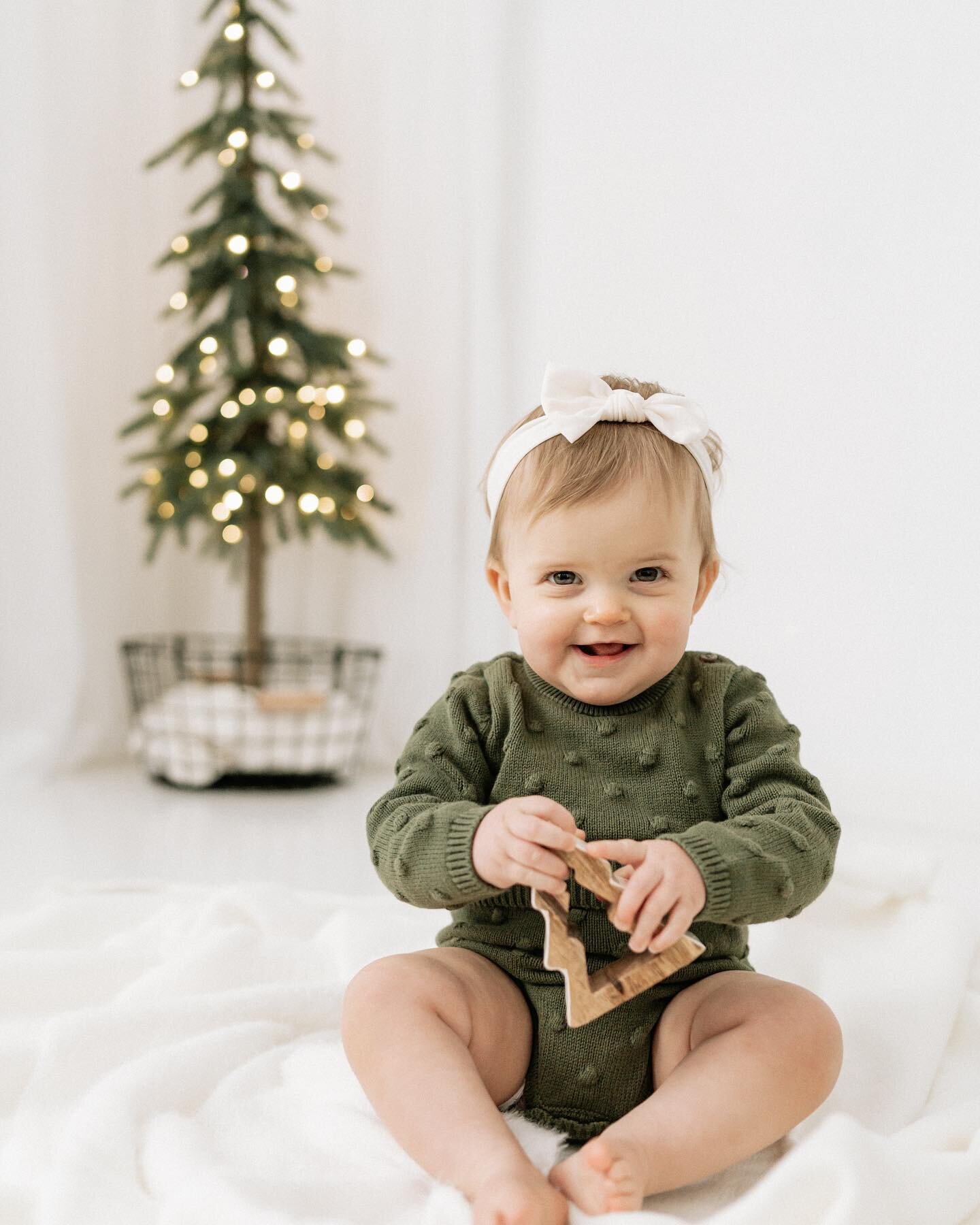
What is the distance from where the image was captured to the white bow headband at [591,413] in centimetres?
86

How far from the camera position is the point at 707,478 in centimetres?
92

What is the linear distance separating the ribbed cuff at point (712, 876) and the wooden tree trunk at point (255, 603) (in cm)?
165

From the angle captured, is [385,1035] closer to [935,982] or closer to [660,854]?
[660,854]

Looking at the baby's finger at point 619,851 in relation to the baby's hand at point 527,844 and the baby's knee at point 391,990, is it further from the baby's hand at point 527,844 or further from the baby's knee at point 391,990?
the baby's knee at point 391,990

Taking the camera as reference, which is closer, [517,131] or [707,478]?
[707,478]

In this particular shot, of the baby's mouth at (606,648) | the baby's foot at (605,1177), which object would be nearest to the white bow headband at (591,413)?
the baby's mouth at (606,648)

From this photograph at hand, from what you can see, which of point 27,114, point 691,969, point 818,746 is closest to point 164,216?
point 27,114

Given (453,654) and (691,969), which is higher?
(691,969)

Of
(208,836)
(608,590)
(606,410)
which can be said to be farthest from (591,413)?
(208,836)

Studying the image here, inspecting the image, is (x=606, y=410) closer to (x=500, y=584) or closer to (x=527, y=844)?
(x=500, y=584)

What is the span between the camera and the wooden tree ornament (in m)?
0.72

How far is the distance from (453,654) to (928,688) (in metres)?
0.94

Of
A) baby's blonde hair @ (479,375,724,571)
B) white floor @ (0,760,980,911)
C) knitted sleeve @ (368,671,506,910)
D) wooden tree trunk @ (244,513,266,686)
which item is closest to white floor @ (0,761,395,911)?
white floor @ (0,760,980,911)

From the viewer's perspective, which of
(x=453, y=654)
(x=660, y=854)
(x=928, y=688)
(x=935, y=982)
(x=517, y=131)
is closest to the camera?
(x=660, y=854)
